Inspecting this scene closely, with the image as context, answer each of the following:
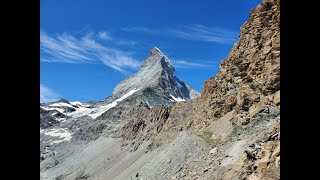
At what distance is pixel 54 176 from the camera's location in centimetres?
11475

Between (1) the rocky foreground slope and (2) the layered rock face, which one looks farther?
(2) the layered rock face

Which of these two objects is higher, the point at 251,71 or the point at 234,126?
the point at 251,71

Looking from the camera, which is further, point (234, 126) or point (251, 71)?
point (251, 71)

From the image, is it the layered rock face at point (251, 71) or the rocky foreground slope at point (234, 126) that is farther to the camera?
the layered rock face at point (251, 71)

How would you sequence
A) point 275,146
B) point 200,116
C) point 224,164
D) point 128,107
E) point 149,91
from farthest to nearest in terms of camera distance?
point 149,91
point 128,107
point 200,116
point 224,164
point 275,146

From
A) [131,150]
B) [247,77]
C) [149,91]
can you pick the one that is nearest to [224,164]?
[247,77]
